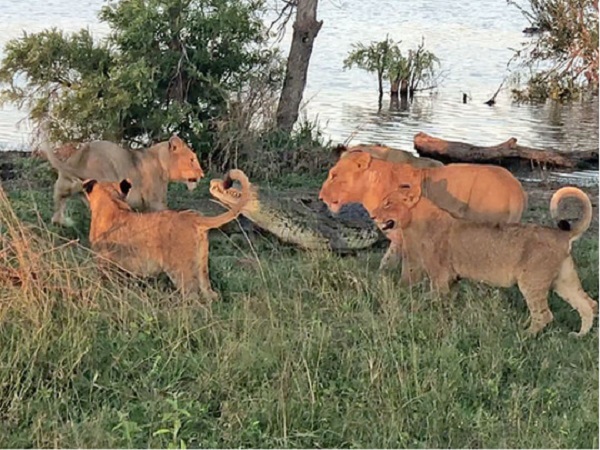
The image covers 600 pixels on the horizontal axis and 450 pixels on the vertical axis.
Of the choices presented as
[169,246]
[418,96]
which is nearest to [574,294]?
[169,246]

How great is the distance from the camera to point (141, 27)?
11.6 m

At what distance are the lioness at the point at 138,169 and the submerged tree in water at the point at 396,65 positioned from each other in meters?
13.2

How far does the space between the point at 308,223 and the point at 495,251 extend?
2.57m

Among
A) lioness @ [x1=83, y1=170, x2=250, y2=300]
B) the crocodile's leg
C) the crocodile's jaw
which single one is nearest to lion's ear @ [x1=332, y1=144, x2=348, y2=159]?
the crocodile's jaw

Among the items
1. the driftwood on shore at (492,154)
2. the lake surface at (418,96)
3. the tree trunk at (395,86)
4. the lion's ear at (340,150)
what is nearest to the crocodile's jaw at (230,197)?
the lion's ear at (340,150)

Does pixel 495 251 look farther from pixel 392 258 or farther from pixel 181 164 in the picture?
pixel 181 164

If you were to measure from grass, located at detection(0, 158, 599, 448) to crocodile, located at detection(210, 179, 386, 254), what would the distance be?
1774 mm

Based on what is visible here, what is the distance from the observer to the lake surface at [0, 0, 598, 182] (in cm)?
1659

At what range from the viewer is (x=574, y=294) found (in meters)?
6.00

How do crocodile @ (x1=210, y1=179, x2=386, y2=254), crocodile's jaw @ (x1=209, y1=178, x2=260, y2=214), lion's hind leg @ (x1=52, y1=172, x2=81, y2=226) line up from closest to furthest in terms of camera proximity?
crocodile @ (x1=210, y1=179, x2=386, y2=254)
crocodile's jaw @ (x1=209, y1=178, x2=260, y2=214)
lion's hind leg @ (x1=52, y1=172, x2=81, y2=226)

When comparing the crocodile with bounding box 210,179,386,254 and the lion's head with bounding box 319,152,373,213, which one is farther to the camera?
the crocodile with bounding box 210,179,386,254

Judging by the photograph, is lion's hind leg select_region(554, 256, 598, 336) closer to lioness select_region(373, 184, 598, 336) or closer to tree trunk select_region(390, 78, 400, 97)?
lioness select_region(373, 184, 598, 336)

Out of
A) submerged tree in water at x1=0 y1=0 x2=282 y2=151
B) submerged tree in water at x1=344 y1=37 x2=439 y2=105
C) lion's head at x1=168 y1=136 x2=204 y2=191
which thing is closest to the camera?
lion's head at x1=168 y1=136 x2=204 y2=191

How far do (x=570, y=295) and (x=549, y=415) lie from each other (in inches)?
53.2
